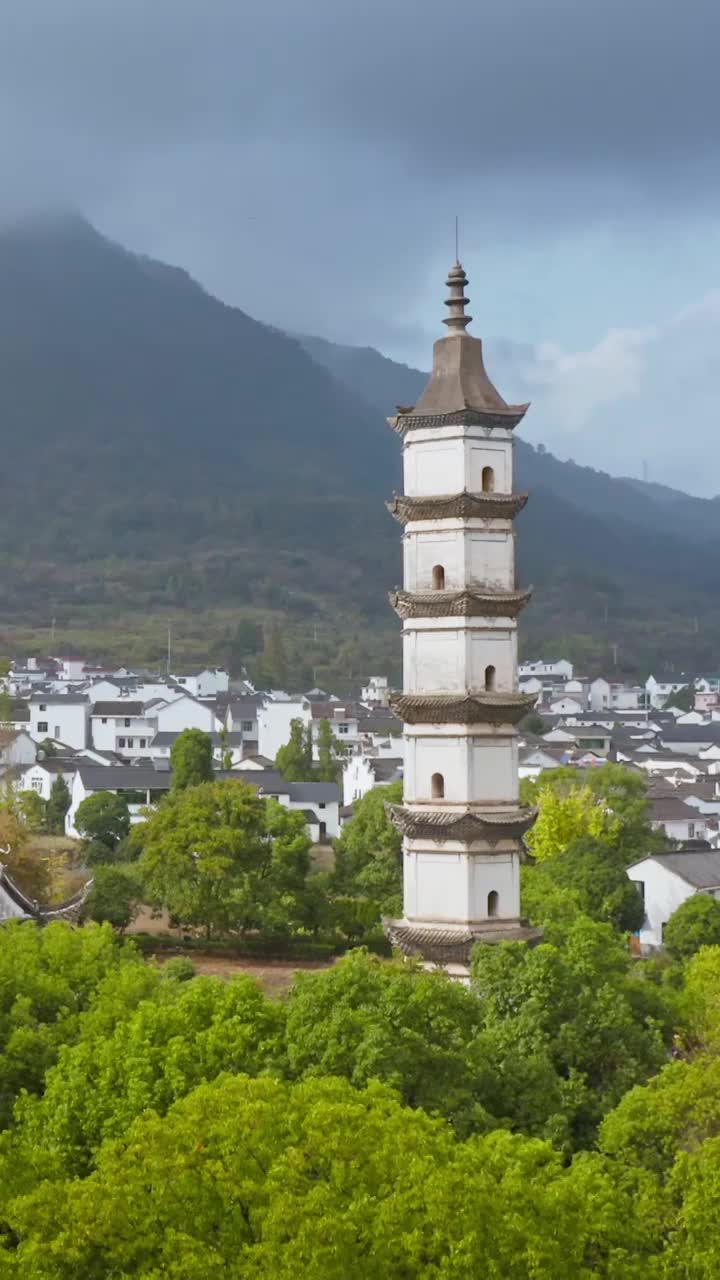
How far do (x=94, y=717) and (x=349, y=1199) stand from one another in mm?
88168

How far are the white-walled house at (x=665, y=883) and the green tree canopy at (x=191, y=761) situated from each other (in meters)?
20.7

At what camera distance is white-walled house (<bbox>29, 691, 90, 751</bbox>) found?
343ft

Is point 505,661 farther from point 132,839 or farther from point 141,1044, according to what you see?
point 132,839

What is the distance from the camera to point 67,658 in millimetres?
160500

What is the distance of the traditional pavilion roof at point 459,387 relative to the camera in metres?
37.0

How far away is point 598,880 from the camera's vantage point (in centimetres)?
5431

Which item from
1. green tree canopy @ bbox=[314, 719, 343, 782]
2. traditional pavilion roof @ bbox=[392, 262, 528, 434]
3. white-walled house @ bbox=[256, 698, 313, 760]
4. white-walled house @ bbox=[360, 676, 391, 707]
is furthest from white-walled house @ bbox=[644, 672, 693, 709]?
traditional pavilion roof @ bbox=[392, 262, 528, 434]

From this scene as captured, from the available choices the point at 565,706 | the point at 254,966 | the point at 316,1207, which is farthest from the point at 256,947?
the point at 565,706

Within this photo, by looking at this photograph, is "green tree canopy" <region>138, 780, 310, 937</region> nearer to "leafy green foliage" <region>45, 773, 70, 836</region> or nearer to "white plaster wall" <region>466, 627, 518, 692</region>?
"white plaster wall" <region>466, 627, 518, 692</region>

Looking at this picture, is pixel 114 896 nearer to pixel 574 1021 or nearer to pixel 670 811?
pixel 574 1021

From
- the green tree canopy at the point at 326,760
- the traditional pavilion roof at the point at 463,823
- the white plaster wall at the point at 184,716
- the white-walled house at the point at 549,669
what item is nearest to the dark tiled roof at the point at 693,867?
the traditional pavilion roof at the point at 463,823

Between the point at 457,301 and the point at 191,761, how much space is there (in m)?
36.4

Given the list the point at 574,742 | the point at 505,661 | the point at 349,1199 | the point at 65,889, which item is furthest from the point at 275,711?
the point at 349,1199

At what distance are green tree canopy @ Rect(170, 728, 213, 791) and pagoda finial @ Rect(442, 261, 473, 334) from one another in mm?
35570
